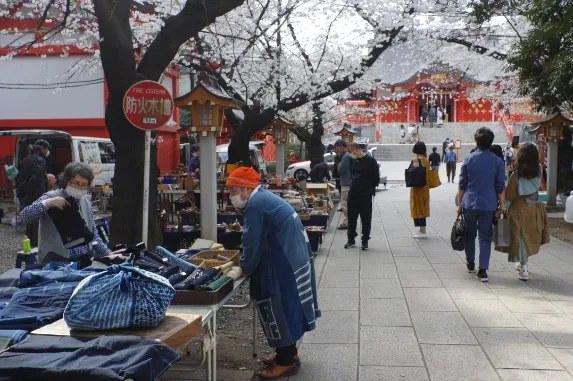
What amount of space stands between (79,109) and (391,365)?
18.3 meters

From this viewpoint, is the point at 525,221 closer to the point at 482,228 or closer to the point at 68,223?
the point at 482,228

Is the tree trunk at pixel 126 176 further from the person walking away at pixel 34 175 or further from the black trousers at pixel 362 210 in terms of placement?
the person walking away at pixel 34 175

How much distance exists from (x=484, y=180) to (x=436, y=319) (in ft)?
6.62

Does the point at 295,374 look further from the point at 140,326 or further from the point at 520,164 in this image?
the point at 520,164

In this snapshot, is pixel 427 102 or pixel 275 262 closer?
pixel 275 262

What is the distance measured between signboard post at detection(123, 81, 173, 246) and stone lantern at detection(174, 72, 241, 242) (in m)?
2.06

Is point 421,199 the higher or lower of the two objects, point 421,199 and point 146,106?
the lower

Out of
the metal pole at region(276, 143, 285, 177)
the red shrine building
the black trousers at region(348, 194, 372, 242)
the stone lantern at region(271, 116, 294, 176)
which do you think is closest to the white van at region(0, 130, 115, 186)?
the stone lantern at region(271, 116, 294, 176)

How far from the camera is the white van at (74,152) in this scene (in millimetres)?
14262

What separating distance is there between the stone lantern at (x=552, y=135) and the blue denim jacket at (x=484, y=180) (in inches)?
342

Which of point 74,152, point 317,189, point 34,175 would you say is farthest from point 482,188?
point 74,152

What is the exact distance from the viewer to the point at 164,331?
306 cm

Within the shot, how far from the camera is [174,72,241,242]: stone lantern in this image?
8555 millimetres

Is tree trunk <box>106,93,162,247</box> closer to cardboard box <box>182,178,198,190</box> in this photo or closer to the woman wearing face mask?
the woman wearing face mask
